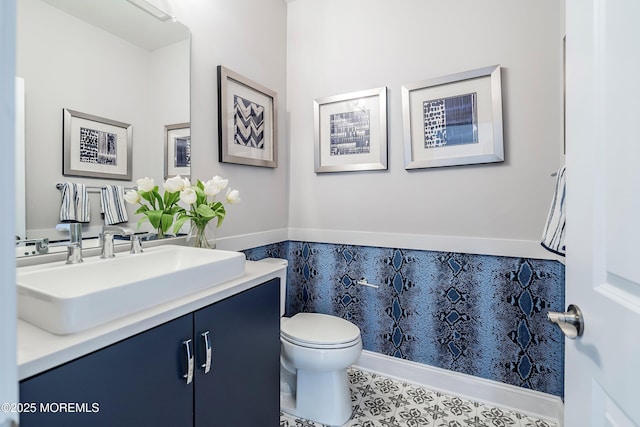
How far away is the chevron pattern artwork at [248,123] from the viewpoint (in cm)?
180

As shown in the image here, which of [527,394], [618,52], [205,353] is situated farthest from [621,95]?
[527,394]

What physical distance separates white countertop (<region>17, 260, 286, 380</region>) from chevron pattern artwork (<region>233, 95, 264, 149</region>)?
1.11m

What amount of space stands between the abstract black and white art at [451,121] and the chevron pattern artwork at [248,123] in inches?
41.0

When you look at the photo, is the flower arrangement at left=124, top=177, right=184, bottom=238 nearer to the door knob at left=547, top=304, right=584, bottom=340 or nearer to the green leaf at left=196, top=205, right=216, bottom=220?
the green leaf at left=196, top=205, right=216, bottom=220

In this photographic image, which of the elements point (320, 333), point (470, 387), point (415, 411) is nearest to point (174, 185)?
point (320, 333)

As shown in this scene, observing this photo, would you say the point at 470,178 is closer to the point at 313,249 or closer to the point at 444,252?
the point at 444,252

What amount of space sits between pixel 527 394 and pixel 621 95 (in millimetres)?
1726

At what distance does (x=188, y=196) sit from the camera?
1.33 m

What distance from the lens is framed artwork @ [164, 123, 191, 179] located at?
145 centimetres

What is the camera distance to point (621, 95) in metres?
0.50

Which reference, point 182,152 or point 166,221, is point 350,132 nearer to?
point 182,152

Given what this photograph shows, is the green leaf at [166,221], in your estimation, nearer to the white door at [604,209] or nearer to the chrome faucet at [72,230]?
the chrome faucet at [72,230]

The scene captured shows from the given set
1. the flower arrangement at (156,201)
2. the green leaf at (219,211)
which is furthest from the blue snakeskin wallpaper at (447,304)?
the flower arrangement at (156,201)

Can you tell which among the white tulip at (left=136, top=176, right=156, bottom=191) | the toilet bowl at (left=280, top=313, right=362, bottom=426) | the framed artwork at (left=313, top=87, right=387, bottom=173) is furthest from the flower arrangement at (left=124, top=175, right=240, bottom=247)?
the framed artwork at (left=313, top=87, right=387, bottom=173)
